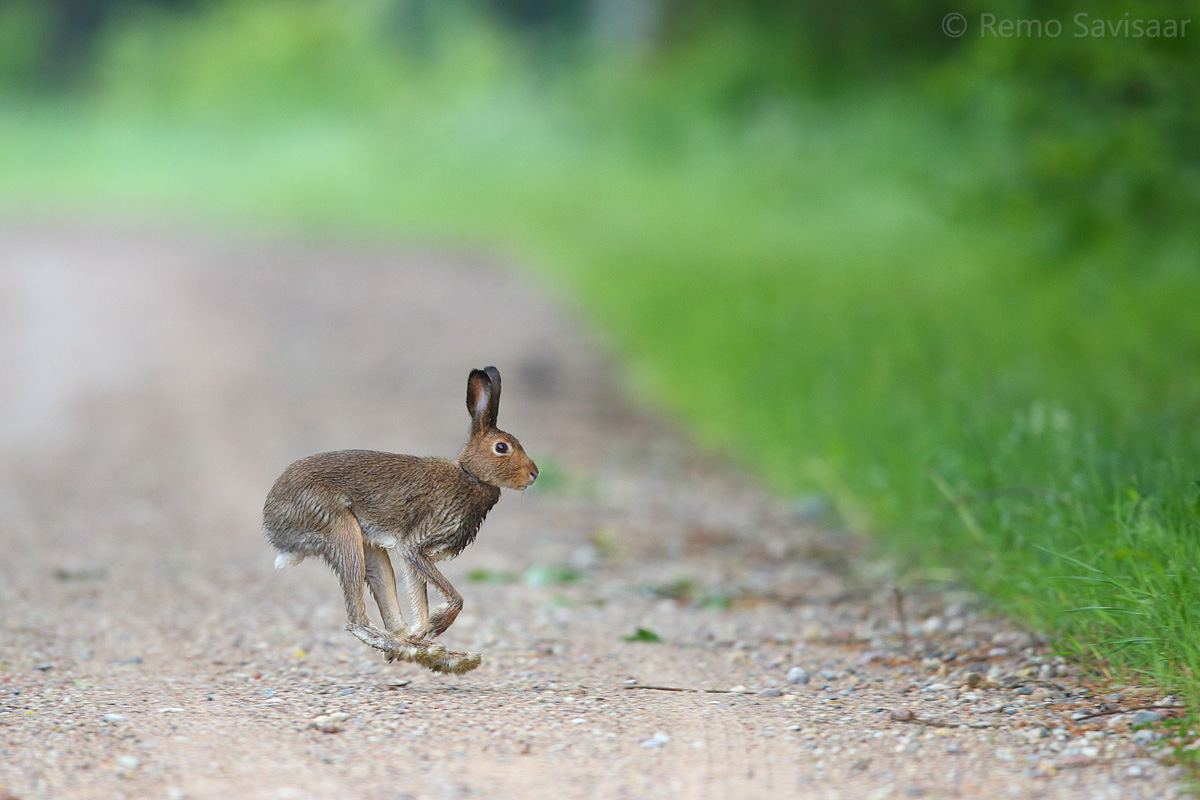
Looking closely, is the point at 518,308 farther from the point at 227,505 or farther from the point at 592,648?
the point at 592,648

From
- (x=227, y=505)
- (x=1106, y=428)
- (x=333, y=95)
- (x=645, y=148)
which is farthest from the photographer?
(x=333, y=95)

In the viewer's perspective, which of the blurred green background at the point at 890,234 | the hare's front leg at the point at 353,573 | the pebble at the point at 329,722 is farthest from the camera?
the blurred green background at the point at 890,234

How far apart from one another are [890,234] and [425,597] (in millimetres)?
10644

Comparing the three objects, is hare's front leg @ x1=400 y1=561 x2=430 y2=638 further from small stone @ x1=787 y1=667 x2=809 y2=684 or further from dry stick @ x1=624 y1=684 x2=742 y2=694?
small stone @ x1=787 y1=667 x2=809 y2=684

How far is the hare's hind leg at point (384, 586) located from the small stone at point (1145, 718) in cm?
221

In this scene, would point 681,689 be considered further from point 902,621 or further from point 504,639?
point 902,621

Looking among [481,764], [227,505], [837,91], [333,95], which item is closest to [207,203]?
[333,95]

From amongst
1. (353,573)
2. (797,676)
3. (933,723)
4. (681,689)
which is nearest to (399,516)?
(353,573)

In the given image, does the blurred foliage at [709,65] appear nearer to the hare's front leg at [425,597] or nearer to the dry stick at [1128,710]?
the dry stick at [1128,710]

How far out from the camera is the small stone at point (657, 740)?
4.40m

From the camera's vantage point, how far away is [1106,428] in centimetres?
696

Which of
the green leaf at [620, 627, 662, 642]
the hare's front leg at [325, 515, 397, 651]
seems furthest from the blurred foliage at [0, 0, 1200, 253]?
the hare's front leg at [325, 515, 397, 651]

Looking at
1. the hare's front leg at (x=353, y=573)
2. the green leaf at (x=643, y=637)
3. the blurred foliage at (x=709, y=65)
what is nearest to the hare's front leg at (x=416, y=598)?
the hare's front leg at (x=353, y=573)

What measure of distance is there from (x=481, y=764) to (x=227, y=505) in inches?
183
